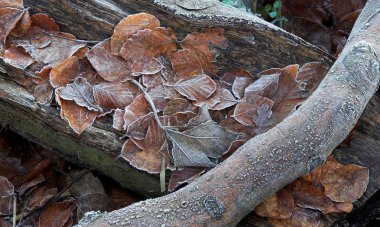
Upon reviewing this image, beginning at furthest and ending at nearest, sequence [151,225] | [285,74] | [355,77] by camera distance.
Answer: [285,74] < [355,77] < [151,225]

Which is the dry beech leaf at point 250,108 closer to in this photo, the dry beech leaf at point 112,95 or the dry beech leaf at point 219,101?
the dry beech leaf at point 219,101

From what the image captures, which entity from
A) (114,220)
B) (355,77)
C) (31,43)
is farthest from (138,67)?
(355,77)

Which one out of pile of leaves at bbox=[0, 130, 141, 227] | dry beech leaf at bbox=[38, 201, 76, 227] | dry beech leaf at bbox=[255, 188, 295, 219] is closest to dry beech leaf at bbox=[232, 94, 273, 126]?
dry beech leaf at bbox=[255, 188, 295, 219]

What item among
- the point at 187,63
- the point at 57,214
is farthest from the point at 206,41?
the point at 57,214

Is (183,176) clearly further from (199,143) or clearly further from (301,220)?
(301,220)

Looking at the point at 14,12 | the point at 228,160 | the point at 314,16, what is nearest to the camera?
the point at 228,160

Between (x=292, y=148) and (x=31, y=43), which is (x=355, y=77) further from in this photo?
(x=31, y=43)

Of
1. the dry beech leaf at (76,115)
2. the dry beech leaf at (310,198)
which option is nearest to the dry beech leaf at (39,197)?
the dry beech leaf at (76,115)
